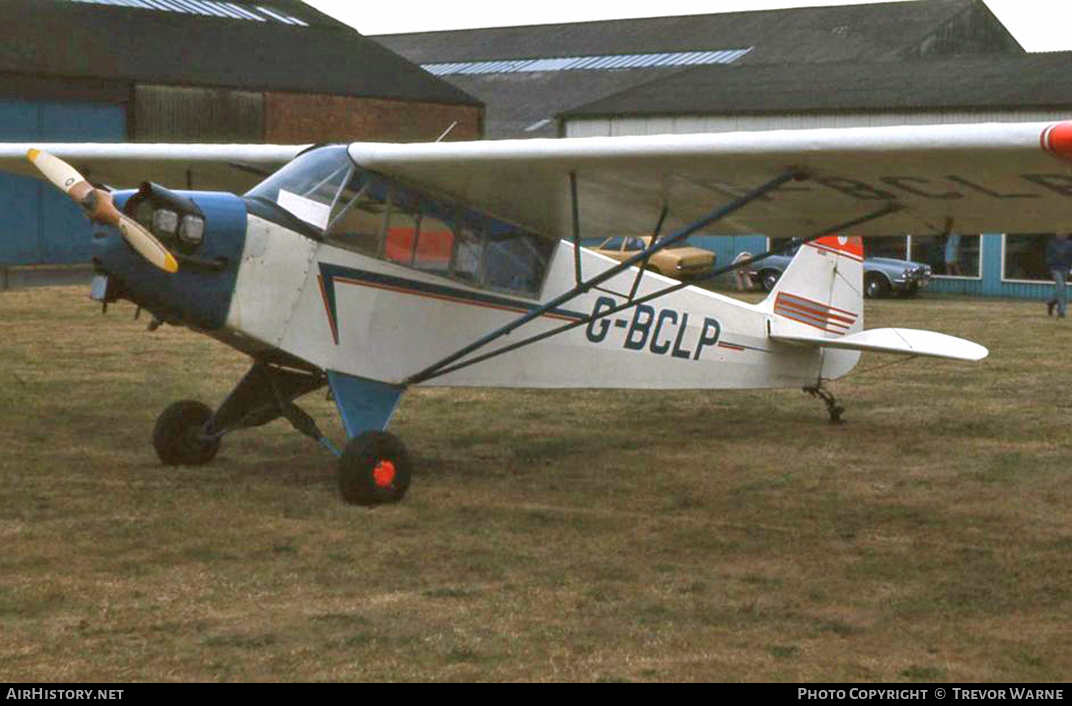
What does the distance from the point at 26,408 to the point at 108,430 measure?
5.18 ft

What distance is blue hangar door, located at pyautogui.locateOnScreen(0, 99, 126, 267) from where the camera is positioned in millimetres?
31000

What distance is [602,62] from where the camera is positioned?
53.9 meters

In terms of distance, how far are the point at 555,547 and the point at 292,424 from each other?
2557 millimetres

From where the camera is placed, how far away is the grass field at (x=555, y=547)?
6086 mm

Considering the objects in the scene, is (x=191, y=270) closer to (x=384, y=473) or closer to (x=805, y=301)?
(x=384, y=473)

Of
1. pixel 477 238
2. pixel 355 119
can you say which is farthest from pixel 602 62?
pixel 477 238

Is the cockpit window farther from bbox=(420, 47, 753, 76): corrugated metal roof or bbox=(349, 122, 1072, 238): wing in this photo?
bbox=(420, 47, 753, 76): corrugated metal roof

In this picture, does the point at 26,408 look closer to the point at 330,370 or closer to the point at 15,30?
the point at 330,370

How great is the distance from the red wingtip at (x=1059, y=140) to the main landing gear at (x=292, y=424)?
4.19m

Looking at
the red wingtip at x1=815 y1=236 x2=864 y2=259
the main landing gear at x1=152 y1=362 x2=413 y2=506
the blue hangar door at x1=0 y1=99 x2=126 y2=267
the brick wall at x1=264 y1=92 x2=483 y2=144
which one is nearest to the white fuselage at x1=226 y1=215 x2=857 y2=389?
the main landing gear at x1=152 y1=362 x2=413 y2=506

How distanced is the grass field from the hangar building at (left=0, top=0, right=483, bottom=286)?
18407mm

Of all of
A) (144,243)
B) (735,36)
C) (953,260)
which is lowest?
(144,243)

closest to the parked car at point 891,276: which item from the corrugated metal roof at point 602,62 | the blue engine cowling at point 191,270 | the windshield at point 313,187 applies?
the corrugated metal roof at point 602,62
